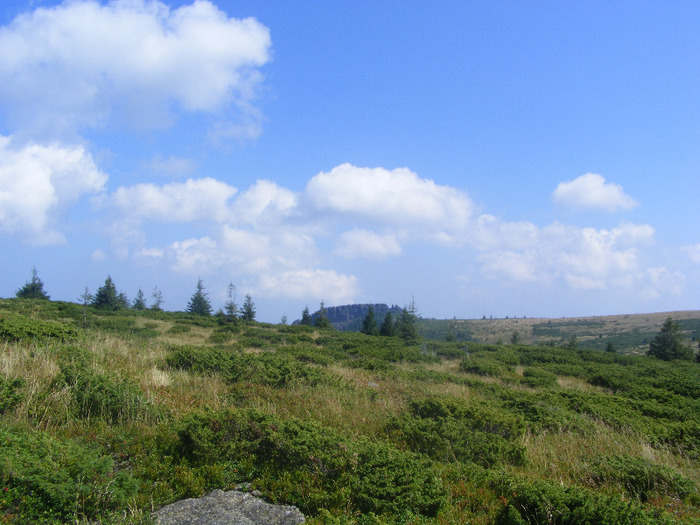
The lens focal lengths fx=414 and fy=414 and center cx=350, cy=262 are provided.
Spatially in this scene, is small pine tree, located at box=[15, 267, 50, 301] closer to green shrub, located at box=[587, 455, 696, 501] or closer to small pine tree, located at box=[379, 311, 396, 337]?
small pine tree, located at box=[379, 311, 396, 337]

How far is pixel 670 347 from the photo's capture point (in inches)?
1144

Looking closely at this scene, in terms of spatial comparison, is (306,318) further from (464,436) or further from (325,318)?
(464,436)

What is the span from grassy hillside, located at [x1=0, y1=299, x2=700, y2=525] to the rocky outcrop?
138 millimetres

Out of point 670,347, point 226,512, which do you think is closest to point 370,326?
point 670,347

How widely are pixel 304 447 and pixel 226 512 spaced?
38.1 inches

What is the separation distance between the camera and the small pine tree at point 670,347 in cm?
2842

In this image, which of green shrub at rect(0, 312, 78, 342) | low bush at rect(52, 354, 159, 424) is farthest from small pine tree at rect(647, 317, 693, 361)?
green shrub at rect(0, 312, 78, 342)

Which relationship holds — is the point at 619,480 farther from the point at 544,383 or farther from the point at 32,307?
the point at 32,307

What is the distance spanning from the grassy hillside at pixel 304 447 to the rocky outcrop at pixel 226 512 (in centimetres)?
14

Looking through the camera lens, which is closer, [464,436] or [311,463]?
[311,463]

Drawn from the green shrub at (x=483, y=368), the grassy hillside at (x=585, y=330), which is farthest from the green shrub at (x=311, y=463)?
the grassy hillside at (x=585, y=330)

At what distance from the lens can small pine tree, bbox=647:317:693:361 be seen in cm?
2842

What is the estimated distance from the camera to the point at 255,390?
24.7 feet

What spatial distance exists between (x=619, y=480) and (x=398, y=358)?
15.1 m
